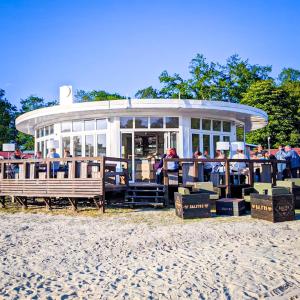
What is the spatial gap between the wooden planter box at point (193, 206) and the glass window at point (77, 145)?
7088mm

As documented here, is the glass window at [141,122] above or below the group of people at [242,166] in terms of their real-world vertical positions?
above

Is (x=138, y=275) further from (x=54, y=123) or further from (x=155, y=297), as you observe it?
(x=54, y=123)

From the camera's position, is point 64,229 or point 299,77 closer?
point 64,229

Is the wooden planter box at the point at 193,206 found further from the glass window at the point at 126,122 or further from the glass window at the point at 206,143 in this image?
the glass window at the point at 206,143

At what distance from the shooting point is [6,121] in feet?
149

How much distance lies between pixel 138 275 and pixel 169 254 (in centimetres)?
96

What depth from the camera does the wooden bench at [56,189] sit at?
880cm

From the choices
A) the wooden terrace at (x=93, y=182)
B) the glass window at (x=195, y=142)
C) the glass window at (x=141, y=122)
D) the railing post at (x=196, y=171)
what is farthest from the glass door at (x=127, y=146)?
the railing post at (x=196, y=171)

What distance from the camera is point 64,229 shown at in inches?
258

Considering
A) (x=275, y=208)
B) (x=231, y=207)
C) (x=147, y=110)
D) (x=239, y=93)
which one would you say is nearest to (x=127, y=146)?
(x=147, y=110)

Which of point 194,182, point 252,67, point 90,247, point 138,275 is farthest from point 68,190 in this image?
point 252,67

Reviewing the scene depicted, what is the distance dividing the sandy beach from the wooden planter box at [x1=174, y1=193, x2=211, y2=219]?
1.58 feet

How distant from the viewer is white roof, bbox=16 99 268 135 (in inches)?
486

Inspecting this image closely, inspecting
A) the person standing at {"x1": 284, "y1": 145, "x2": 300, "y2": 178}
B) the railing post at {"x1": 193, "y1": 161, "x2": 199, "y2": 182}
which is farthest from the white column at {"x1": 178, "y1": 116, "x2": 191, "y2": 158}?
the person standing at {"x1": 284, "y1": 145, "x2": 300, "y2": 178}
